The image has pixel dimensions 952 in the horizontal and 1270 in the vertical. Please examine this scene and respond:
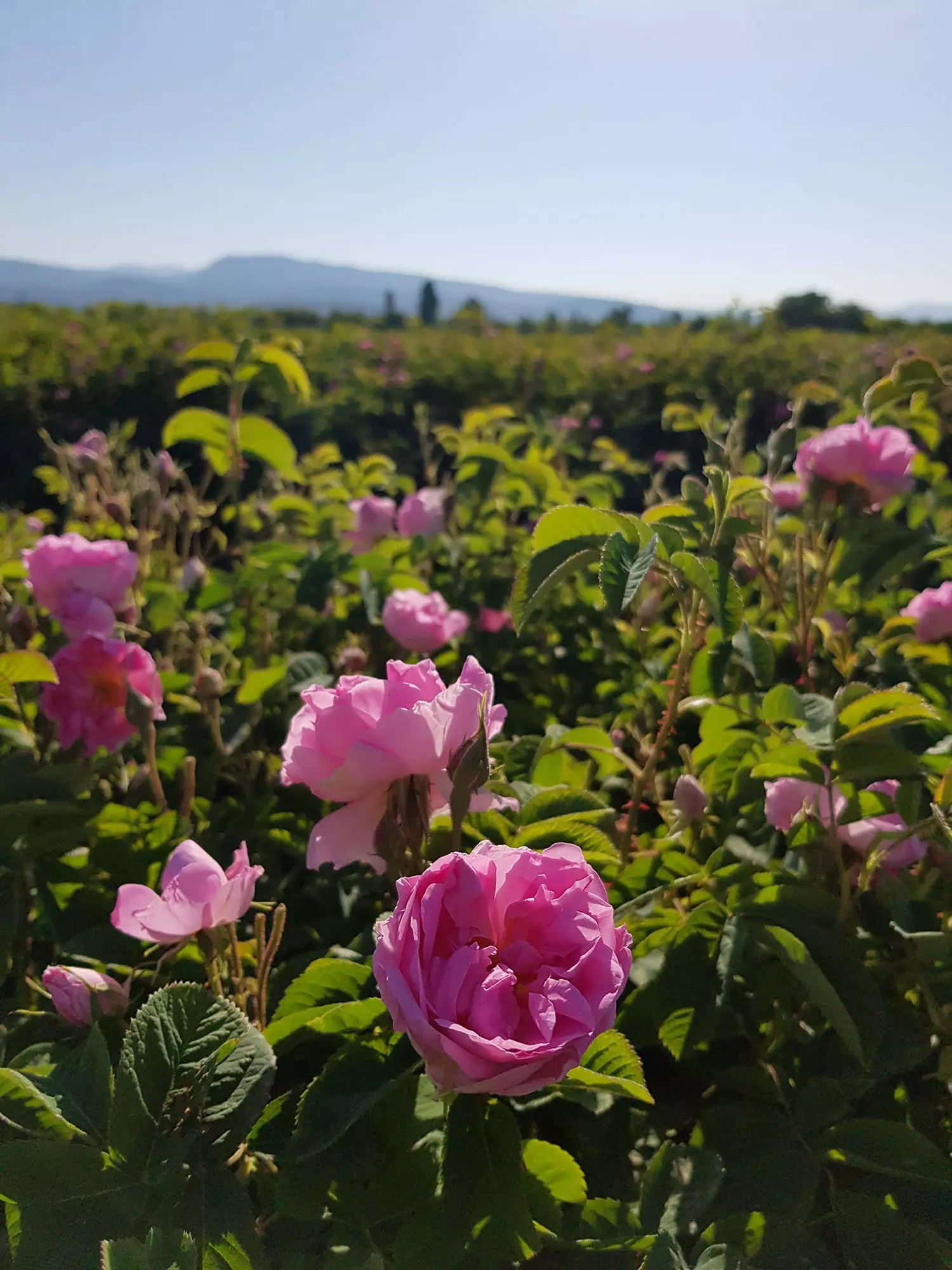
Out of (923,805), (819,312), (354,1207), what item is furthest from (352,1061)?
(819,312)

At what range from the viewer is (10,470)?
592cm

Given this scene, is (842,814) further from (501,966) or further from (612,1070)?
(501,966)

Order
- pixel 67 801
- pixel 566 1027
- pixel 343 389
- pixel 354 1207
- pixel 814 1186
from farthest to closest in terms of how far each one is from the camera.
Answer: pixel 343 389 < pixel 67 801 < pixel 814 1186 < pixel 354 1207 < pixel 566 1027

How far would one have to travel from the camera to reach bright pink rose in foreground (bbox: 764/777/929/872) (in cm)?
87

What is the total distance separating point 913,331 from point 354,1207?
39.4 ft

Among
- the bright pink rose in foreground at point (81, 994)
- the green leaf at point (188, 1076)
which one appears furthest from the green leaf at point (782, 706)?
the bright pink rose in foreground at point (81, 994)

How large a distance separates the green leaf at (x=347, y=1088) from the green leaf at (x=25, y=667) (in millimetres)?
522

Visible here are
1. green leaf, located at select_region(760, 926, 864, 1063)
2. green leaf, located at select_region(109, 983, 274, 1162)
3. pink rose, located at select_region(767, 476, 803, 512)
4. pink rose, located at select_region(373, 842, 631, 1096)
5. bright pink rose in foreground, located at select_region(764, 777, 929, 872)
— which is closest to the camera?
pink rose, located at select_region(373, 842, 631, 1096)

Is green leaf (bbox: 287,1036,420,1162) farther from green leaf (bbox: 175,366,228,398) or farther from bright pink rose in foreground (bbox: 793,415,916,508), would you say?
green leaf (bbox: 175,366,228,398)

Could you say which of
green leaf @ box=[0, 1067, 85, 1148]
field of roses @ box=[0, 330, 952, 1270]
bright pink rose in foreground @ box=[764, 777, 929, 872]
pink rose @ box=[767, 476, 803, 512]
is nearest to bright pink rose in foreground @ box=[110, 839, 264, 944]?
field of roses @ box=[0, 330, 952, 1270]

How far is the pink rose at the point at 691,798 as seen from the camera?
0.93m

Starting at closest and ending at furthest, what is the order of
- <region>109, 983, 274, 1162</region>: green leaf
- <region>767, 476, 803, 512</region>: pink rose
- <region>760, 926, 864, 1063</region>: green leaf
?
1. <region>109, 983, 274, 1162</region>: green leaf
2. <region>760, 926, 864, 1063</region>: green leaf
3. <region>767, 476, 803, 512</region>: pink rose

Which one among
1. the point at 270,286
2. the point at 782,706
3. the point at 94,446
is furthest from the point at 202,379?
the point at 270,286

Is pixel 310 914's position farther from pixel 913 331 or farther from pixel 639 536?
pixel 913 331
